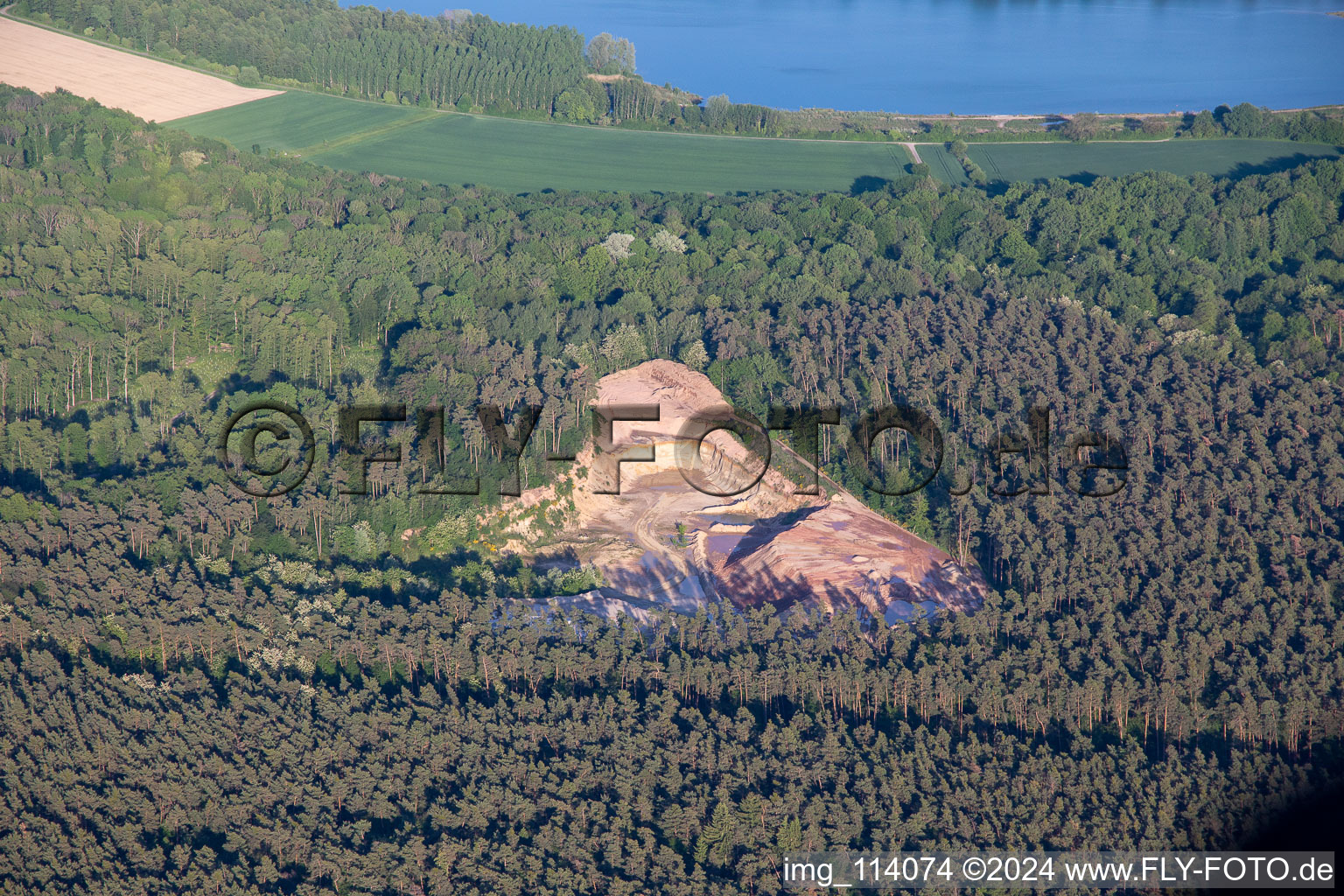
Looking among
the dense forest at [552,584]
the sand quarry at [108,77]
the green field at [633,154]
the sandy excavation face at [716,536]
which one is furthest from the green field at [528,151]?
the sandy excavation face at [716,536]

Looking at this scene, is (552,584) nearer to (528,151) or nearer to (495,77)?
(528,151)

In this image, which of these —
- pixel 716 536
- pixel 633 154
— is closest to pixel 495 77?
pixel 633 154

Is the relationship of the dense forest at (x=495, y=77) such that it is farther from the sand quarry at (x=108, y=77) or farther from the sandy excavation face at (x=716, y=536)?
the sandy excavation face at (x=716, y=536)

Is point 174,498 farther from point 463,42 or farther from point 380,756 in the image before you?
point 463,42

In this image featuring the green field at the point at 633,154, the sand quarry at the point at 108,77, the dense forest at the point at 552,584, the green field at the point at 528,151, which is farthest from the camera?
the sand quarry at the point at 108,77

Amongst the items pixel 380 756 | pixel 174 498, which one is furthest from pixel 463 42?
pixel 380 756

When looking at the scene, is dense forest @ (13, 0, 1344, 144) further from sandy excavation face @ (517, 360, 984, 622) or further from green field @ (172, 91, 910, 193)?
sandy excavation face @ (517, 360, 984, 622)

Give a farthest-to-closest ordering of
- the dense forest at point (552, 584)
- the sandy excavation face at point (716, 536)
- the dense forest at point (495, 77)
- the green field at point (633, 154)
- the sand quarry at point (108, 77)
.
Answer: the dense forest at point (495, 77), the sand quarry at point (108, 77), the green field at point (633, 154), the sandy excavation face at point (716, 536), the dense forest at point (552, 584)
